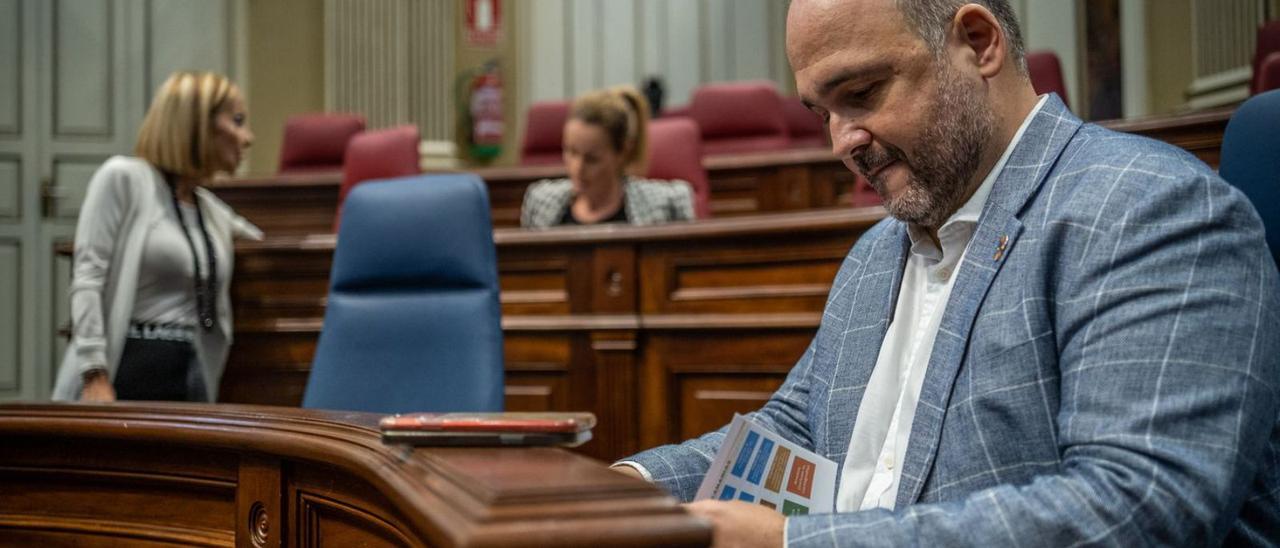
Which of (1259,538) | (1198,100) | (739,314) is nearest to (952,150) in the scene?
(1259,538)

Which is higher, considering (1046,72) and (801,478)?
(1046,72)

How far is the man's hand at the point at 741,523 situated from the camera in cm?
74

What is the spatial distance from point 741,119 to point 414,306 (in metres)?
3.16

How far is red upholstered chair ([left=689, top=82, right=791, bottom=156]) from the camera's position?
476 cm

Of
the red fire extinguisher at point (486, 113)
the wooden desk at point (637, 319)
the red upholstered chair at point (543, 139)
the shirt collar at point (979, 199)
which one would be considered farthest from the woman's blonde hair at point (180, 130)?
the red fire extinguisher at point (486, 113)

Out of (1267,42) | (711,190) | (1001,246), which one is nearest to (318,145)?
(711,190)

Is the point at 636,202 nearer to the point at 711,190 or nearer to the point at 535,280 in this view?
the point at 535,280

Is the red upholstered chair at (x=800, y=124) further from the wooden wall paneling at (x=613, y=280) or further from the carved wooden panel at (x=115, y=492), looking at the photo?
the carved wooden panel at (x=115, y=492)

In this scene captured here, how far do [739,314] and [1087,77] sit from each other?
4176mm

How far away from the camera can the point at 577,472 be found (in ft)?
2.35

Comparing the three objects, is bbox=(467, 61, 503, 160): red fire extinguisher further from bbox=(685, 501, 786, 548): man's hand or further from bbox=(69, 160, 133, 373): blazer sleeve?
bbox=(685, 501, 786, 548): man's hand

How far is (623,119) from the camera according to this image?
302cm

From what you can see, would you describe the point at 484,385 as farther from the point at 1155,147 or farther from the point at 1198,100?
the point at 1198,100

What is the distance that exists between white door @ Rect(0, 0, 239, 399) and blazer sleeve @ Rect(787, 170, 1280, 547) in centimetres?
479
